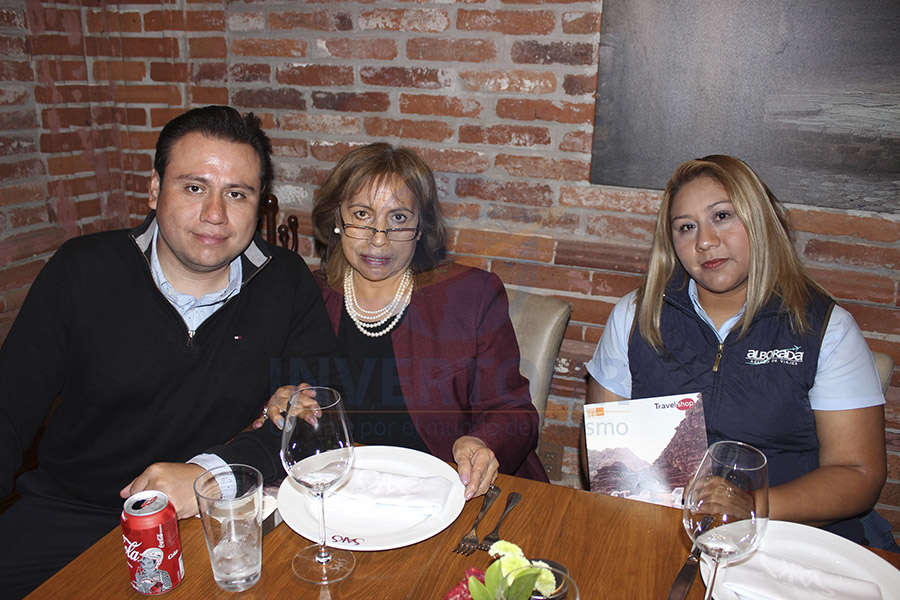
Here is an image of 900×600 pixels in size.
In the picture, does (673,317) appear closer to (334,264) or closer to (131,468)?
(334,264)

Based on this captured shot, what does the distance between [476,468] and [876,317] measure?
1618 millimetres

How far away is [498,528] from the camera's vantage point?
3.96ft

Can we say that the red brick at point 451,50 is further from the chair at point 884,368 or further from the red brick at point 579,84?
the chair at point 884,368

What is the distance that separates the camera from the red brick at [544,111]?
7.55ft

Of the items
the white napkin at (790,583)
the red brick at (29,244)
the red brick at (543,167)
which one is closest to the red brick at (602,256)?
the red brick at (543,167)

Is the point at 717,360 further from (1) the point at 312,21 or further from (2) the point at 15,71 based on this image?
(2) the point at 15,71

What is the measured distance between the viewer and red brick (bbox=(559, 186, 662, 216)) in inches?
91.4

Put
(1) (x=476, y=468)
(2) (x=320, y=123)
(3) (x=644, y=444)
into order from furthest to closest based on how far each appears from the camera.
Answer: (2) (x=320, y=123), (3) (x=644, y=444), (1) (x=476, y=468)

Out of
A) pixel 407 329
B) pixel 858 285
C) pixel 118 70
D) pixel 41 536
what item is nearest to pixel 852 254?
pixel 858 285

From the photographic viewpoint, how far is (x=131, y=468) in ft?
5.23

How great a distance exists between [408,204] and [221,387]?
0.73m

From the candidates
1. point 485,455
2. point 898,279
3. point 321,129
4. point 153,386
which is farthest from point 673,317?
point 321,129

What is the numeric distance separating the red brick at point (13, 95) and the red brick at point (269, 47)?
2.53ft

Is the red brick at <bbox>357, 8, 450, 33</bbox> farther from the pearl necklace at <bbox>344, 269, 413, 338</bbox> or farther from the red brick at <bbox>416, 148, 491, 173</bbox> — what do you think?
the pearl necklace at <bbox>344, 269, 413, 338</bbox>
